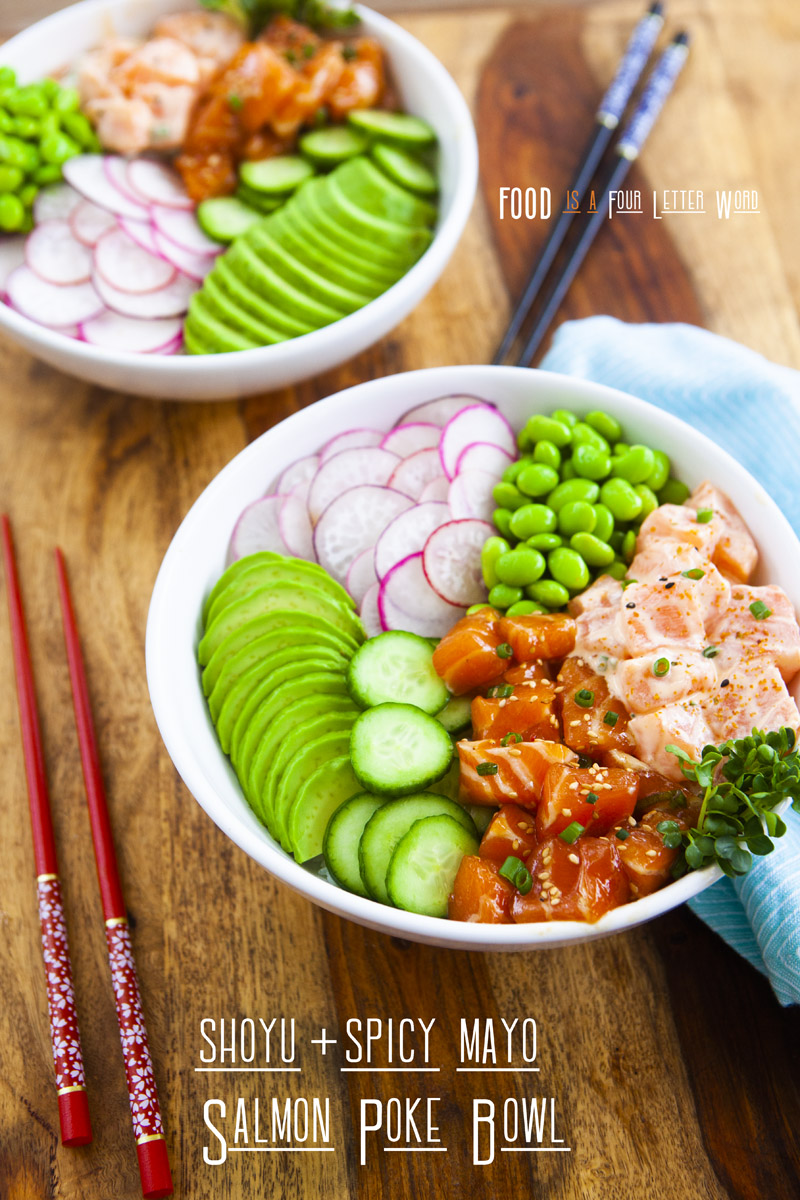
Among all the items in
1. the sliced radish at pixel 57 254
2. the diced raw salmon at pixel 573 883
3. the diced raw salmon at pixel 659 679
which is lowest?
the diced raw salmon at pixel 573 883

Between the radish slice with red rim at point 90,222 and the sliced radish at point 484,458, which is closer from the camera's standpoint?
the sliced radish at point 484,458

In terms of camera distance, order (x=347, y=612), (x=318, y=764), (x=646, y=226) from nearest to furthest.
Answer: (x=318, y=764) < (x=347, y=612) < (x=646, y=226)

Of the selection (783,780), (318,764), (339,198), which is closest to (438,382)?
(339,198)

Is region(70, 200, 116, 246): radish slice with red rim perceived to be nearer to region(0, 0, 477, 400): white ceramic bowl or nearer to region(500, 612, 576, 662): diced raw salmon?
region(0, 0, 477, 400): white ceramic bowl

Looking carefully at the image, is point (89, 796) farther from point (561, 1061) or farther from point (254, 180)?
point (254, 180)

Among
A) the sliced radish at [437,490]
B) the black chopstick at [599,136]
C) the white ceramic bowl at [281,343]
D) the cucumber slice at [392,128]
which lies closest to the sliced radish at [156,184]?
the white ceramic bowl at [281,343]

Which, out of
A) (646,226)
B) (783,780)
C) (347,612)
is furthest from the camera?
(646,226)

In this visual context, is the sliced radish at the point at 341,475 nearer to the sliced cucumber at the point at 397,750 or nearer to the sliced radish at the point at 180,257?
the sliced cucumber at the point at 397,750
